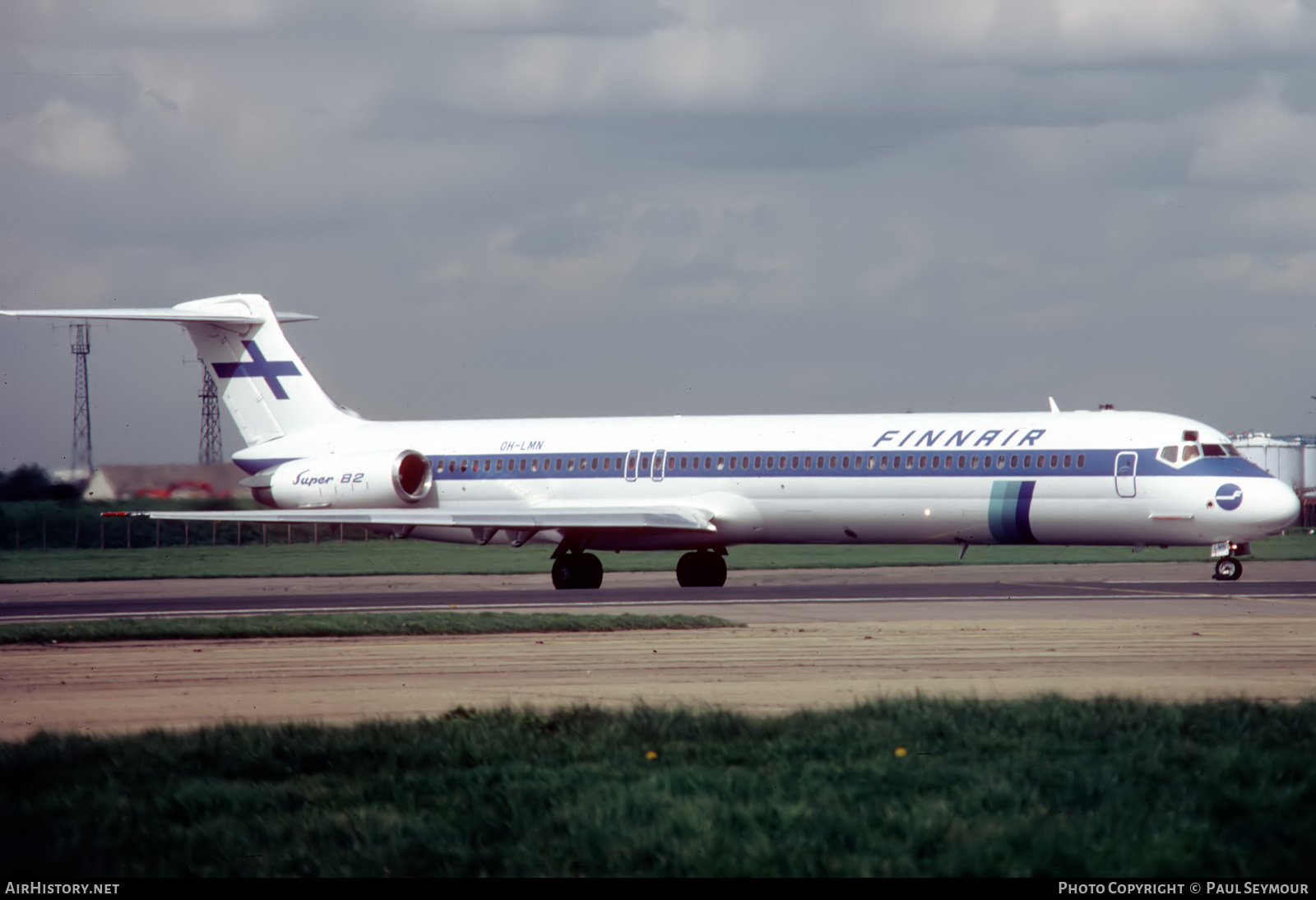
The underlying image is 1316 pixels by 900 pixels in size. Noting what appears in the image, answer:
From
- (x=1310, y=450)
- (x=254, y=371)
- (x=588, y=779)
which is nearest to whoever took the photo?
(x=588, y=779)

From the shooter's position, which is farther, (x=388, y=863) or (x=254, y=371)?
(x=254, y=371)

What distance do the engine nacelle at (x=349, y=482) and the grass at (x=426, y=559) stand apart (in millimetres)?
4346

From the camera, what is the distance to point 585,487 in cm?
3616

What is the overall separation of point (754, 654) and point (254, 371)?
24.6 m

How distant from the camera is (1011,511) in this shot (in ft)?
103

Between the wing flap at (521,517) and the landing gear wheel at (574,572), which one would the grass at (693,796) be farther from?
the landing gear wheel at (574,572)

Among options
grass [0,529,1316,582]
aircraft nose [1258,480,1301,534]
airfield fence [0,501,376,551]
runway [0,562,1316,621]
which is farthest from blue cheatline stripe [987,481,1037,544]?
airfield fence [0,501,376,551]

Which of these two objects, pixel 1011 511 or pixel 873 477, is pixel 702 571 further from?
pixel 1011 511

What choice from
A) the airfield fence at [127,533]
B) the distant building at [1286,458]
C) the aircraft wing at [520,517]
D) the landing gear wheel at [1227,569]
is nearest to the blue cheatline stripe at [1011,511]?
the landing gear wheel at [1227,569]

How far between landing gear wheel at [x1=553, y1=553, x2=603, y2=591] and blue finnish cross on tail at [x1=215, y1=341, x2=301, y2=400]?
941 centimetres

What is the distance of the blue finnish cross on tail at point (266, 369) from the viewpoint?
39469 mm

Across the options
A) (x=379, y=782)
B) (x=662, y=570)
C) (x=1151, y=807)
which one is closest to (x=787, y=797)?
(x=1151, y=807)

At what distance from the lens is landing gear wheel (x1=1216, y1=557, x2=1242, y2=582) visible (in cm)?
3145

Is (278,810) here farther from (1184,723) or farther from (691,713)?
(1184,723)
